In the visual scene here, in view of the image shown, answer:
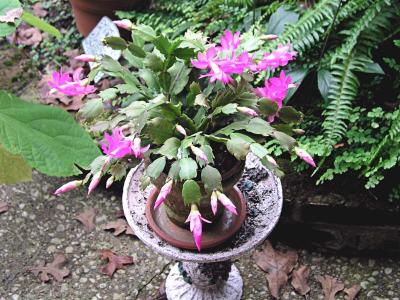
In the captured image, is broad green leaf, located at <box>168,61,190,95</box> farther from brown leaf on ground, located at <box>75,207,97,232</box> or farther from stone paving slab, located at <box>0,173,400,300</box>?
brown leaf on ground, located at <box>75,207,97,232</box>

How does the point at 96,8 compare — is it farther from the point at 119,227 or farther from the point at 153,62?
the point at 153,62

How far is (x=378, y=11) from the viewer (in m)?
2.64

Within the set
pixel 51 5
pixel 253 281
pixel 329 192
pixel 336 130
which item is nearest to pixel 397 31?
pixel 336 130

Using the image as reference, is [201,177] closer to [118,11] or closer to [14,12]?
[14,12]

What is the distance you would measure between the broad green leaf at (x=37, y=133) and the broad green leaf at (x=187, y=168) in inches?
28.7

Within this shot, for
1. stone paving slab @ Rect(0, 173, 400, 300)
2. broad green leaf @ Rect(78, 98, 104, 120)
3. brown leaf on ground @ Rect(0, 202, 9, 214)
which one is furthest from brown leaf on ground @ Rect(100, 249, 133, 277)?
broad green leaf @ Rect(78, 98, 104, 120)

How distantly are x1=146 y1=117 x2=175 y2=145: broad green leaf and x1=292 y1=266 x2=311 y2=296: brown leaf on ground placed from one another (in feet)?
4.21

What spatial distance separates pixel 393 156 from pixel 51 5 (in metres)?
2.75

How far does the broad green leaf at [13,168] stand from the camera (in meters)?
1.03

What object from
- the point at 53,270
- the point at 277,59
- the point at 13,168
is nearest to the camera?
the point at 13,168

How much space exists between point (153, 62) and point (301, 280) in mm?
1448

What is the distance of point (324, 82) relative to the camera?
2688 mm

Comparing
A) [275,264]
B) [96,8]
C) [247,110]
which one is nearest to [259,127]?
[247,110]

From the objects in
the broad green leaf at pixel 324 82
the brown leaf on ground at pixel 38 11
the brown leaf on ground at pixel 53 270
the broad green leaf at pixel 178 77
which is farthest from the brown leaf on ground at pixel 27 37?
the broad green leaf at pixel 178 77
